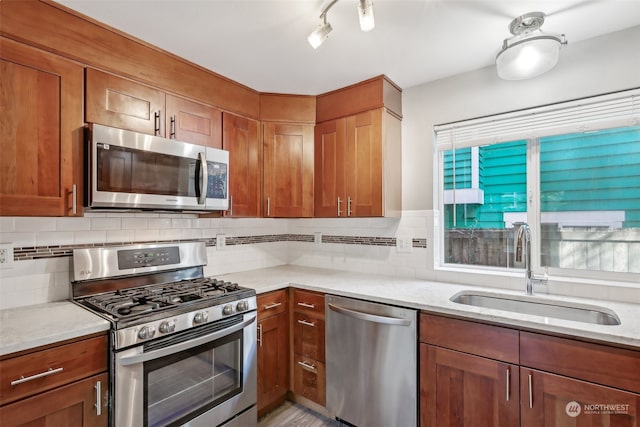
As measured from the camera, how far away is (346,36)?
1766 millimetres

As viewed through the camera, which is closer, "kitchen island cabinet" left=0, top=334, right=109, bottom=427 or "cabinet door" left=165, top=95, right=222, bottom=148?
"kitchen island cabinet" left=0, top=334, right=109, bottom=427

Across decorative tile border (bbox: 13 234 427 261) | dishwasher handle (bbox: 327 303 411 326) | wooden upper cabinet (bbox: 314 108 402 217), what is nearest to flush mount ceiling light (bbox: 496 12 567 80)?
wooden upper cabinet (bbox: 314 108 402 217)

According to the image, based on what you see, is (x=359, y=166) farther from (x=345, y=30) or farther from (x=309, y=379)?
(x=309, y=379)

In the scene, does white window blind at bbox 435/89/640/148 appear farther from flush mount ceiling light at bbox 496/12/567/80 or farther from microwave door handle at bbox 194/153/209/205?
microwave door handle at bbox 194/153/209/205

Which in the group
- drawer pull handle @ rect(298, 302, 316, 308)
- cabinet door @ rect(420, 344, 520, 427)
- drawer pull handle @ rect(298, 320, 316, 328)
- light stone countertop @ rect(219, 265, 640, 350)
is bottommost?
cabinet door @ rect(420, 344, 520, 427)

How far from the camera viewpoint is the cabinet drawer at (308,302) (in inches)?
84.4

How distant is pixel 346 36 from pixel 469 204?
57.3 inches

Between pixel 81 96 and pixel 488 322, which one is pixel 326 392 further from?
pixel 81 96

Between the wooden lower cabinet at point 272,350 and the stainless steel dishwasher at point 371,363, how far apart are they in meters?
0.35

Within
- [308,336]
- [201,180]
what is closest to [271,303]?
[308,336]

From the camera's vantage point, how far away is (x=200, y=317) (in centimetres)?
166

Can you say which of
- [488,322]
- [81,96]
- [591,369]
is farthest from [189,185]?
[591,369]

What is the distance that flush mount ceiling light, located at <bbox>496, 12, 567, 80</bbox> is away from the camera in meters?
1.59

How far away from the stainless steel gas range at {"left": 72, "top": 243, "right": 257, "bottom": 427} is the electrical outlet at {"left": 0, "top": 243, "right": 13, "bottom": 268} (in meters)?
0.26
